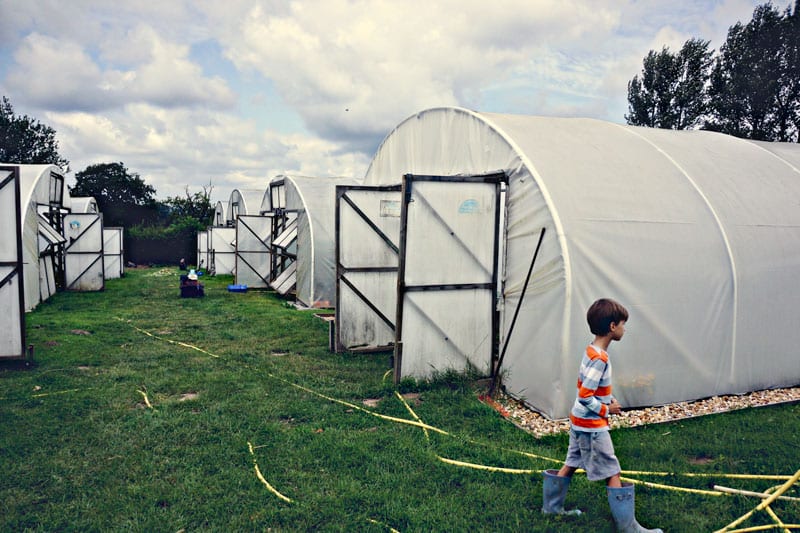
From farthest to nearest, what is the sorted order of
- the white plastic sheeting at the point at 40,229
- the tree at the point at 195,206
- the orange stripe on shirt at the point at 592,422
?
the tree at the point at 195,206, the white plastic sheeting at the point at 40,229, the orange stripe on shirt at the point at 592,422

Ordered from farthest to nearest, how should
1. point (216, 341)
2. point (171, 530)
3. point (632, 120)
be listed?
point (632, 120)
point (216, 341)
point (171, 530)

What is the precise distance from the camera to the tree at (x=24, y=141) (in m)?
38.2

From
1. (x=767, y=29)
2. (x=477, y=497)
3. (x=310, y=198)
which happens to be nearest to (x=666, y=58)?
(x=767, y=29)

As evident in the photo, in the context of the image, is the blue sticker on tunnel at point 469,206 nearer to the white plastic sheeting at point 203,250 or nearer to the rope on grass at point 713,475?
the rope on grass at point 713,475

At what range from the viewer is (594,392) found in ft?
13.0

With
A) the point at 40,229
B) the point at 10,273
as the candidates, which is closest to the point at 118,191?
the point at 40,229

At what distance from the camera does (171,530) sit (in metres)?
4.23

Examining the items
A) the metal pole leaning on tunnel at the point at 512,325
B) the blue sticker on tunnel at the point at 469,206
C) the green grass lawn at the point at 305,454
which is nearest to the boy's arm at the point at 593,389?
the green grass lawn at the point at 305,454

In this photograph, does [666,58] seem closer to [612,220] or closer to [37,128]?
[612,220]

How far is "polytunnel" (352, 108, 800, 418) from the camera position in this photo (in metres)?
6.81

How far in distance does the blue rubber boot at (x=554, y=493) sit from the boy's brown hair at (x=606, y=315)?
3.91 ft

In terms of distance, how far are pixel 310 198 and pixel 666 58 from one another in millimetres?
28688

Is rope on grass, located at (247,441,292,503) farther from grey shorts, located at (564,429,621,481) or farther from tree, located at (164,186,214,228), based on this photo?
tree, located at (164,186,214,228)

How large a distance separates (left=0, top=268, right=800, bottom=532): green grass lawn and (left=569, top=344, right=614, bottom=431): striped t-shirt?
88 cm
